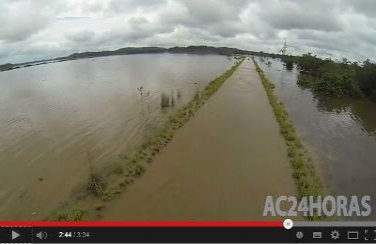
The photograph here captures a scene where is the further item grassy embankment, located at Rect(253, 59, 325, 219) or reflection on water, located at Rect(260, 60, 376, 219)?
reflection on water, located at Rect(260, 60, 376, 219)

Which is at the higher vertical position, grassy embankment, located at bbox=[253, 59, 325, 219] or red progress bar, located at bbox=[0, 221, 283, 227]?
red progress bar, located at bbox=[0, 221, 283, 227]

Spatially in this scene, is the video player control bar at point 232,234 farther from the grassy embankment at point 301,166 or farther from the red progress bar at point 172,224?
the grassy embankment at point 301,166

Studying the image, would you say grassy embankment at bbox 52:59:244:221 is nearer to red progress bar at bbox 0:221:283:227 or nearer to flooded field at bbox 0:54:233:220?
flooded field at bbox 0:54:233:220

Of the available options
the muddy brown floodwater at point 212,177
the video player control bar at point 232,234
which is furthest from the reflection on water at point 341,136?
the video player control bar at point 232,234

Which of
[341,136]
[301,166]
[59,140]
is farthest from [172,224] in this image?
[341,136]

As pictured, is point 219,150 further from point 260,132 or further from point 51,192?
point 51,192

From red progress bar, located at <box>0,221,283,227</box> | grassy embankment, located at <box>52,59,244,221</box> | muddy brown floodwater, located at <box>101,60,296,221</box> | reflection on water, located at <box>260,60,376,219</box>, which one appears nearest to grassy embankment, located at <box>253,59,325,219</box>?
muddy brown floodwater, located at <box>101,60,296,221</box>

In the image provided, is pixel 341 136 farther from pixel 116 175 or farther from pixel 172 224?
pixel 172 224

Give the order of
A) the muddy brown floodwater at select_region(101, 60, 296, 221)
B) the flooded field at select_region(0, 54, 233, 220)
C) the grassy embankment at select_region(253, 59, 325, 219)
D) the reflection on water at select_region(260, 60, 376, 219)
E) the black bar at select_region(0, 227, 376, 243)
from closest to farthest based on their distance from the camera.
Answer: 1. the black bar at select_region(0, 227, 376, 243)
2. the muddy brown floodwater at select_region(101, 60, 296, 221)
3. the flooded field at select_region(0, 54, 233, 220)
4. the grassy embankment at select_region(253, 59, 325, 219)
5. the reflection on water at select_region(260, 60, 376, 219)
